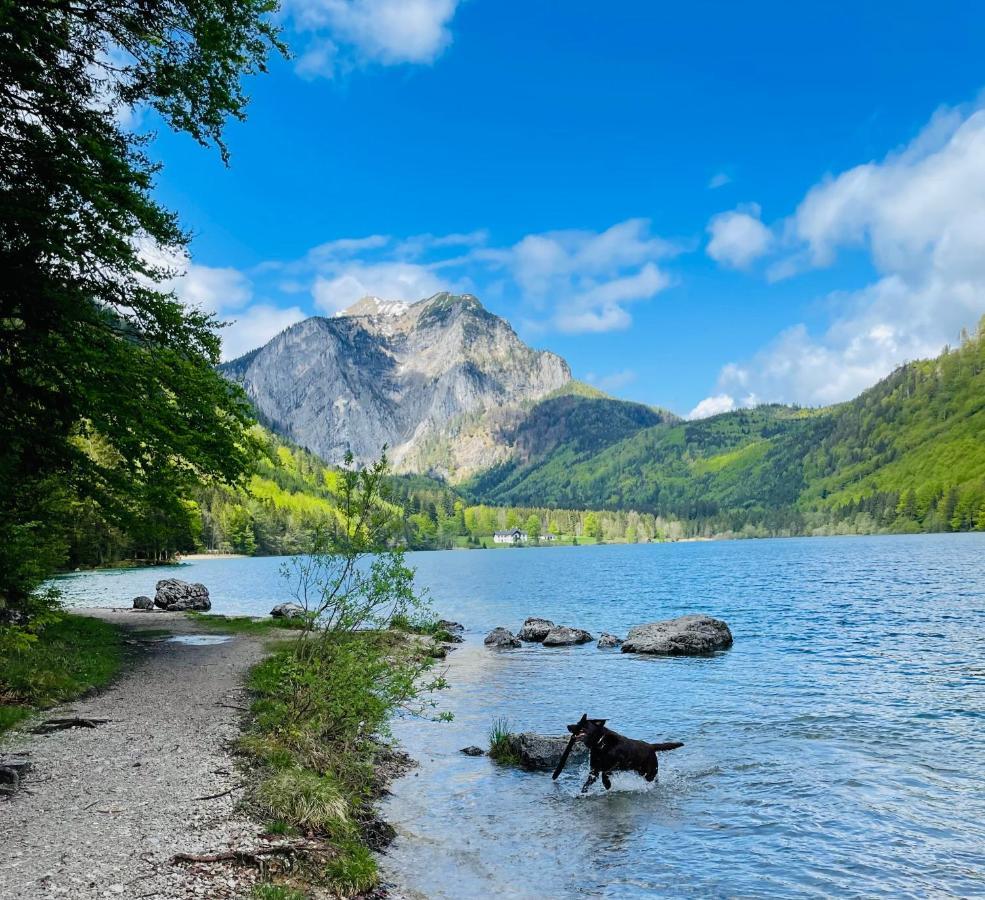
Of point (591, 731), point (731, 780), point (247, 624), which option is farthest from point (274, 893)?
point (247, 624)

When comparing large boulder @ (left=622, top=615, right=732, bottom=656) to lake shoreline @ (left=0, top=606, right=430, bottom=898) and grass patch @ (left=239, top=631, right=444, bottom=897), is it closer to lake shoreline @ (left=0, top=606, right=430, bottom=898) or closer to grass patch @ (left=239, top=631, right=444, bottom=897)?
lake shoreline @ (left=0, top=606, right=430, bottom=898)

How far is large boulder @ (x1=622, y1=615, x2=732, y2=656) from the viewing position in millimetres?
40500

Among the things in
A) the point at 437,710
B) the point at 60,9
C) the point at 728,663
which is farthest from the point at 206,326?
the point at 728,663

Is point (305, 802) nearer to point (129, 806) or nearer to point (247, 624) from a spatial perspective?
point (129, 806)

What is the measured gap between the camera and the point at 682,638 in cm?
4131

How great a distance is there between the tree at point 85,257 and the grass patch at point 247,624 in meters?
19.0

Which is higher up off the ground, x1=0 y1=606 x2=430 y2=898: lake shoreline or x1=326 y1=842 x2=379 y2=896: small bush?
x1=0 y1=606 x2=430 y2=898: lake shoreline

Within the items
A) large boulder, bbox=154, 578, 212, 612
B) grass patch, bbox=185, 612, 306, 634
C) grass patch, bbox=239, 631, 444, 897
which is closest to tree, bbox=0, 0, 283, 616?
grass patch, bbox=239, 631, 444, 897

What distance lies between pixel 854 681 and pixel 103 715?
96.8ft

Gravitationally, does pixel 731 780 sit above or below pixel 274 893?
below

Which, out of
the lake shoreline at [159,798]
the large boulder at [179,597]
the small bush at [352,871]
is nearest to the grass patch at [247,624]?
the large boulder at [179,597]

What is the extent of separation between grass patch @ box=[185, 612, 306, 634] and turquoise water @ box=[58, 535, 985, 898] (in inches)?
473

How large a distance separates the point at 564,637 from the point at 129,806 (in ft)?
122

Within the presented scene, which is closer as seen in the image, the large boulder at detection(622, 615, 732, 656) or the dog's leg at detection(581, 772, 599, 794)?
the dog's leg at detection(581, 772, 599, 794)
